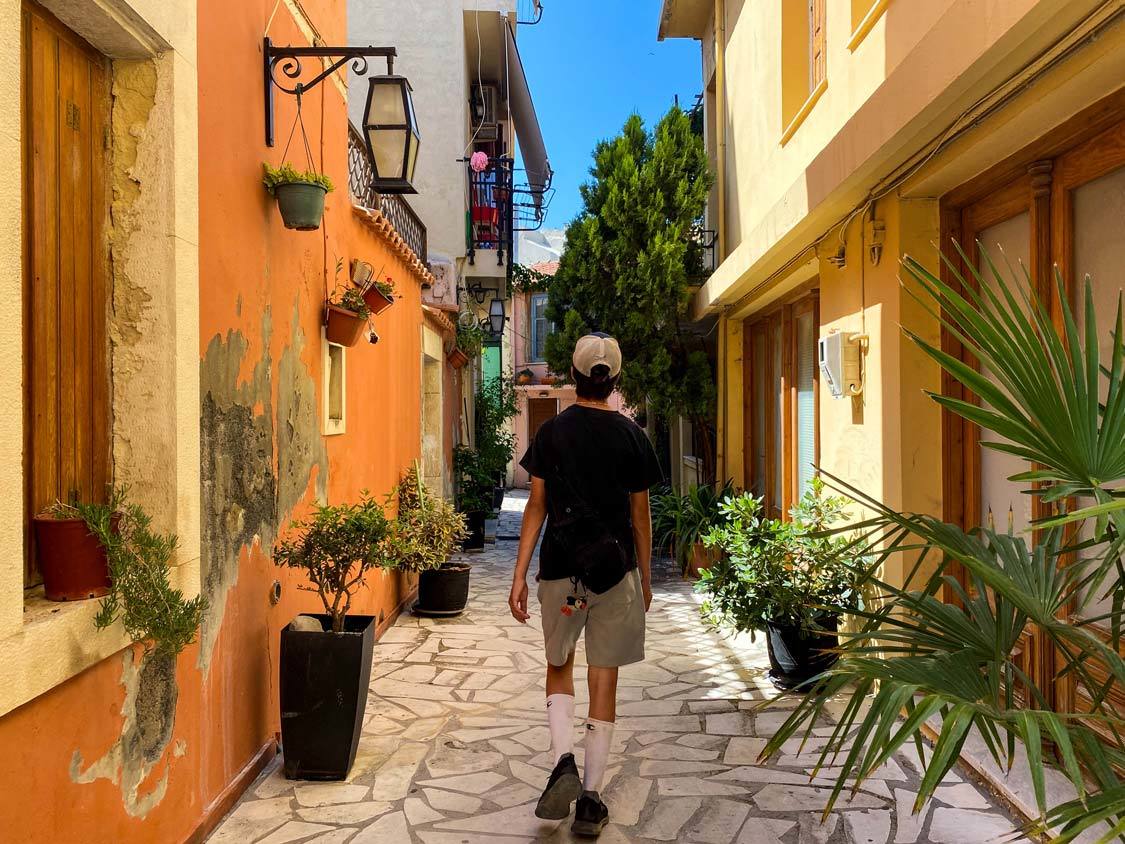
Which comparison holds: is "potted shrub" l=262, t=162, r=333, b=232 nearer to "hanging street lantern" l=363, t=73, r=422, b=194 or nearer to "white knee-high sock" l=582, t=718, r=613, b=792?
"hanging street lantern" l=363, t=73, r=422, b=194

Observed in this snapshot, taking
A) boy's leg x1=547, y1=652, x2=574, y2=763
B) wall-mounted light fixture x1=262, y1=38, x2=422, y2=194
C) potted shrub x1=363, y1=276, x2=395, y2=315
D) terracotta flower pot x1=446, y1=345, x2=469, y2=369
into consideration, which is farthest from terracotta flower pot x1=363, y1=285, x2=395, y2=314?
terracotta flower pot x1=446, y1=345, x2=469, y2=369

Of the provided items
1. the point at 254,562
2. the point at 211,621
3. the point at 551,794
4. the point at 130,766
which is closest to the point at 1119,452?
the point at 551,794

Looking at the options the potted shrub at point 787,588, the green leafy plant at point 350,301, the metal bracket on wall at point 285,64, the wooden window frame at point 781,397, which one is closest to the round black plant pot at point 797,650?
the potted shrub at point 787,588

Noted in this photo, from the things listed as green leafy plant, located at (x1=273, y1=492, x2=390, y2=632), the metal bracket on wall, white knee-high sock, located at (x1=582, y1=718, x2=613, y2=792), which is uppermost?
the metal bracket on wall

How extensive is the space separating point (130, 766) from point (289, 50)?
10.6 ft

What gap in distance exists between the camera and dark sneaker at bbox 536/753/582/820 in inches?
137

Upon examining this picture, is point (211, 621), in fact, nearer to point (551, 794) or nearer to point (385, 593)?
point (551, 794)

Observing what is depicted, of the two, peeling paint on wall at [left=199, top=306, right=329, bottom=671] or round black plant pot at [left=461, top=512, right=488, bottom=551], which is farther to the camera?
round black plant pot at [left=461, top=512, right=488, bottom=551]

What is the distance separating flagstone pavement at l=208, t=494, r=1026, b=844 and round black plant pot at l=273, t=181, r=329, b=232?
2.57 metres

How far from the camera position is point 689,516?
9.37 m

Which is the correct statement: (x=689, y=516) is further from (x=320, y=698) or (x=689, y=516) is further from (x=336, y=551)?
(x=320, y=698)

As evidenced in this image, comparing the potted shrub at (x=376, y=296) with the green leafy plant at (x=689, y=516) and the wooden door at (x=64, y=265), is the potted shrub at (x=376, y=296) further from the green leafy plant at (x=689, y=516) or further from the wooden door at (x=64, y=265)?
the green leafy plant at (x=689, y=516)

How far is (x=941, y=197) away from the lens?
4.65 m

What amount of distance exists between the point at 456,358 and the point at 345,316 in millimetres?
6281
